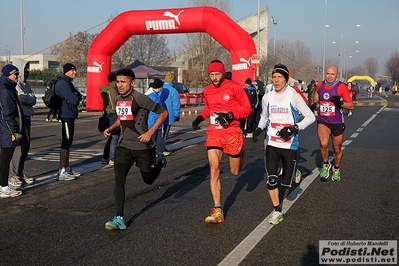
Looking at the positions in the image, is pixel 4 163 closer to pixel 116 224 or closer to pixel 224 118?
pixel 116 224

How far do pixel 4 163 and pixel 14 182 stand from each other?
28.4 inches

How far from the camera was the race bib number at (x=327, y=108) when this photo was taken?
8.58 m

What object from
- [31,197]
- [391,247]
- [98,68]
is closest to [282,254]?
[391,247]

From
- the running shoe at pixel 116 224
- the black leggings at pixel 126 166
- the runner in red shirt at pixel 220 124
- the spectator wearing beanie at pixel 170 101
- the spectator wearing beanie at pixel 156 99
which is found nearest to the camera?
the running shoe at pixel 116 224

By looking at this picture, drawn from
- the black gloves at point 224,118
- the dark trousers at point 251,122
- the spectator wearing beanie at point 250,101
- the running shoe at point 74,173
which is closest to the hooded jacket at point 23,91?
the running shoe at point 74,173

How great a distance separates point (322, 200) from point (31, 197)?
4.16 meters

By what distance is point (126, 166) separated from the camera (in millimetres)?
5945

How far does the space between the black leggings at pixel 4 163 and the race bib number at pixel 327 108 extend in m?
5.03

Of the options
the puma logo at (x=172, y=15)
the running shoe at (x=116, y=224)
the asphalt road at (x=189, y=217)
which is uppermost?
the puma logo at (x=172, y=15)

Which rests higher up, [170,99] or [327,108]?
[170,99]

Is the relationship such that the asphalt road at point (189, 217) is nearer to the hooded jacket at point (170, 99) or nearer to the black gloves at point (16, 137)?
the black gloves at point (16, 137)

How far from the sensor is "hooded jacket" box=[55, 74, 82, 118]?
334 inches

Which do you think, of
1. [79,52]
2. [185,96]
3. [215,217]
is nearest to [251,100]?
[215,217]

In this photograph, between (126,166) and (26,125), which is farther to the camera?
(26,125)
